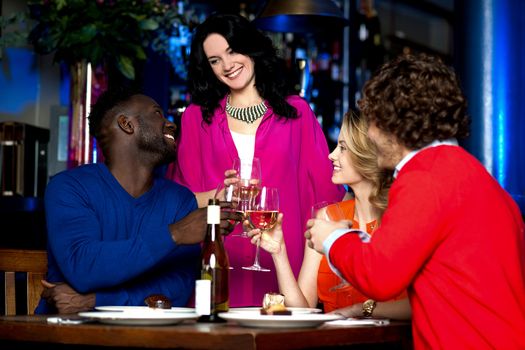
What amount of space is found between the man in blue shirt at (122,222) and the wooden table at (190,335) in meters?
0.29

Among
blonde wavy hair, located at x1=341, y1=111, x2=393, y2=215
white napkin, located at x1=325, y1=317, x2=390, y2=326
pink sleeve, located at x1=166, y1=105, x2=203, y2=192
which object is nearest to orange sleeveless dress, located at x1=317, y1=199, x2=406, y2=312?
blonde wavy hair, located at x1=341, y1=111, x2=393, y2=215

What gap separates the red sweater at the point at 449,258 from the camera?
1654mm

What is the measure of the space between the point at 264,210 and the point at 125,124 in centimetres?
55

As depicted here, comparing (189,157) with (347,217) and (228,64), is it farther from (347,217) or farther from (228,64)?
(347,217)

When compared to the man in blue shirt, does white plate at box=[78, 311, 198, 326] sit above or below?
below

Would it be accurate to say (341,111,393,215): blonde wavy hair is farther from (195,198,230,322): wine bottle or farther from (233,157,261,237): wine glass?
(195,198,230,322): wine bottle

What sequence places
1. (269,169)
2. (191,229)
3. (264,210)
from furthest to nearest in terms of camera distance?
(269,169), (264,210), (191,229)

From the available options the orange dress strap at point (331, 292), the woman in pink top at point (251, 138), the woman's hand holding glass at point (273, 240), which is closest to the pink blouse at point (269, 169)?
the woman in pink top at point (251, 138)

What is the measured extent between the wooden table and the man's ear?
761 mm

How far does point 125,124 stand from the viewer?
8.00 feet

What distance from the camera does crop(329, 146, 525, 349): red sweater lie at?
1654 millimetres

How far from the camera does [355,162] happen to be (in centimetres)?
259

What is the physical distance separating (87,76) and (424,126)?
223 cm

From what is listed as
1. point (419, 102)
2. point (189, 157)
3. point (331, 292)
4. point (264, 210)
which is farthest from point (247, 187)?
point (189, 157)
